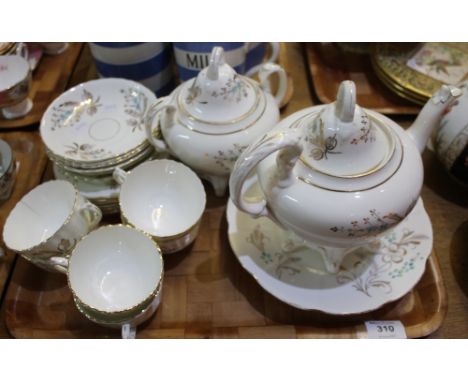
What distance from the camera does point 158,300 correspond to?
0.80 m

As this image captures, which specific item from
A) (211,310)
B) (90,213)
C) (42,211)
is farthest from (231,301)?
(42,211)

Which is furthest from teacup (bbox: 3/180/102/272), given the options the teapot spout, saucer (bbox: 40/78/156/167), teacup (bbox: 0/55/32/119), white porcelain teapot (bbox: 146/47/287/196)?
the teapot spout

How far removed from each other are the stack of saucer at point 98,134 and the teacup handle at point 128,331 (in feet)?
0.97

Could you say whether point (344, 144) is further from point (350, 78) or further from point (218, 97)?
point (350, 78)

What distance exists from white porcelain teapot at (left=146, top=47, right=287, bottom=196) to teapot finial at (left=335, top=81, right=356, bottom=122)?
0.28 metres

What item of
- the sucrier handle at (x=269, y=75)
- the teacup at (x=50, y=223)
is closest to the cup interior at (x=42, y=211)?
the teacup at (x=50, y=223)

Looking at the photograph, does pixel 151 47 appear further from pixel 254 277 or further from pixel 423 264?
pixel 423 264

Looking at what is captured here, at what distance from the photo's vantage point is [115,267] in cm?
85

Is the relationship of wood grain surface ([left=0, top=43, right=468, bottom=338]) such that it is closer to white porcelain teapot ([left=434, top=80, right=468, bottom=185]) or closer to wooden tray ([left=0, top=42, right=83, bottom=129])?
white porcelain teapot ([left=434, top=80, right=468, bottom=185])

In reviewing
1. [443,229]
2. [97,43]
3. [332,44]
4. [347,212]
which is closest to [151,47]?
[97,43]

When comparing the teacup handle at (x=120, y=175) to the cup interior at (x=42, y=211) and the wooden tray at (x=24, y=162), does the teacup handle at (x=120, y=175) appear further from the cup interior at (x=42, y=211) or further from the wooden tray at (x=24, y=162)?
the wooden tray at (x=24, y=162)

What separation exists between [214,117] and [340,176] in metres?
0.33

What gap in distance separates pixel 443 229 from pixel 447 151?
17cm

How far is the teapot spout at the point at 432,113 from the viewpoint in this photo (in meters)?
0.71
